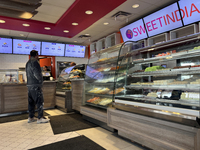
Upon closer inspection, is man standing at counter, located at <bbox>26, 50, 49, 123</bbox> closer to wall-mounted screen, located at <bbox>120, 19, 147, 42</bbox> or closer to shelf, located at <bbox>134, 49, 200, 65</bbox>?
shelf, located at <bbox>134, 49, 200, 65</bbox>

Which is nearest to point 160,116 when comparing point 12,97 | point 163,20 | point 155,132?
point 155,132

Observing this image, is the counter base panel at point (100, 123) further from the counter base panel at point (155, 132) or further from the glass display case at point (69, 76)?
the glass display case at point (69, 76)

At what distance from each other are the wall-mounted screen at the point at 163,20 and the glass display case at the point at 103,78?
2043 mm

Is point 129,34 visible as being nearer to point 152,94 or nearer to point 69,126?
point 152,94

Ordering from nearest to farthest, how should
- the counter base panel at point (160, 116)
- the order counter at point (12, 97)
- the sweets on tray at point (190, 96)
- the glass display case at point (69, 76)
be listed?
the counter base panel at point (160, 116) < the sweets on tray at point (190, 96) < the order counter at point (12, 97) < the glass display case at point (69, 76)

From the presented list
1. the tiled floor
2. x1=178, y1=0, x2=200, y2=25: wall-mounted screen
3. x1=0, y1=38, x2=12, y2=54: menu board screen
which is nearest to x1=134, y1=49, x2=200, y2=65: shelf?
the tiled floor

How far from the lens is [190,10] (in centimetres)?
392

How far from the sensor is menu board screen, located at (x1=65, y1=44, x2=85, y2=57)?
881 centimetres

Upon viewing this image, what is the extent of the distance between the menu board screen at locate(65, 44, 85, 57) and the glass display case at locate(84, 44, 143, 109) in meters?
4.85

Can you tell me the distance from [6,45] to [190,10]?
7380mm

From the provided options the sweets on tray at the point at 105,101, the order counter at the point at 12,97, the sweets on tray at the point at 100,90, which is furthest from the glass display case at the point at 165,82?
the order counter at the point at 12,97

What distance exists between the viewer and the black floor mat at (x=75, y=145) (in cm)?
244

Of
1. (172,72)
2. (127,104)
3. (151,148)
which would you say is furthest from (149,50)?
(151,148)

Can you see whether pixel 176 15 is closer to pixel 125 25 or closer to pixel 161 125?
pixel 125 25
